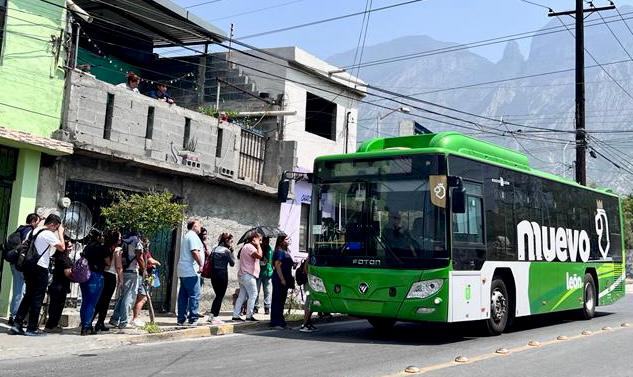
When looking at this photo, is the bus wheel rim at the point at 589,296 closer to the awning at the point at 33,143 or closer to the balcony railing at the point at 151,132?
the balcony railing at the point at 151,132

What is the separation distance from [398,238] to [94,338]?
5070mm

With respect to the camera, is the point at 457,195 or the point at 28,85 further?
the point at 28,85

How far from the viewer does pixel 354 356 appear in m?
8.57

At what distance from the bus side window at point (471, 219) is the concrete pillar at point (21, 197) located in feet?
25.4

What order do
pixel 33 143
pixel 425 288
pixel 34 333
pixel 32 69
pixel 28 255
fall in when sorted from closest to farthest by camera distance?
pixel 28 255 < pixel 34 333 < pixel 425 288 < pixel 33 143 < pixel 32 69

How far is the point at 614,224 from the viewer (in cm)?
1661

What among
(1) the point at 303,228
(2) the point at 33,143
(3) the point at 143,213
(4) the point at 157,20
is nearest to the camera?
(2) the point at 33,143

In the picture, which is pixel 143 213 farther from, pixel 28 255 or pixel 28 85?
pixel 28 85

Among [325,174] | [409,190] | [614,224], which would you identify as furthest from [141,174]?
[614,224]

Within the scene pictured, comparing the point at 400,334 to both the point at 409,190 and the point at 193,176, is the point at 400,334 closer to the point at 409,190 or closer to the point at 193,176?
the point at 409,190

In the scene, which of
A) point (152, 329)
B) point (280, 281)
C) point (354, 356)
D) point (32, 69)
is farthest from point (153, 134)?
point (354, 356)

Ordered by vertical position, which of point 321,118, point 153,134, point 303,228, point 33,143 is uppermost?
point 321,118

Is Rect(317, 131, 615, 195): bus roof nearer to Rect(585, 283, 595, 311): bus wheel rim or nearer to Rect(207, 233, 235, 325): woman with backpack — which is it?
Rect(207, 233, 235, 325): woman with backpack

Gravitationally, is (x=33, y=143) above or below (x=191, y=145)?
below
